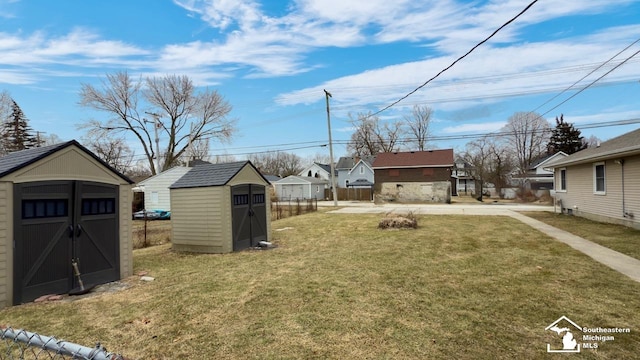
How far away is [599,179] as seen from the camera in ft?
44.9

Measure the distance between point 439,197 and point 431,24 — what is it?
28.1m

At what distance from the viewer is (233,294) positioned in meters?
5.29

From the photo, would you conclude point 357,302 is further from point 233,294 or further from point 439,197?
point 439,197

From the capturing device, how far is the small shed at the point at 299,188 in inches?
1692

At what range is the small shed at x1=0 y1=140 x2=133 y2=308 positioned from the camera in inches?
189

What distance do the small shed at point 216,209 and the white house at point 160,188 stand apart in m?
17.7

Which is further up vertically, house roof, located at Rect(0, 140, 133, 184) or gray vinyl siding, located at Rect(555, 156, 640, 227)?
house roof, located at Rect(0, 140, 133, 184)

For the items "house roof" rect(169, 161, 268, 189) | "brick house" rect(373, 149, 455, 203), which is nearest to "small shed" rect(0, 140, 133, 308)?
"house roof" rect(169, 161, 268, 189)

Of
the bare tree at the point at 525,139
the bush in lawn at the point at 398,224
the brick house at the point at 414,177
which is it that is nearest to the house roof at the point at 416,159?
the brick house at the point at 414,177

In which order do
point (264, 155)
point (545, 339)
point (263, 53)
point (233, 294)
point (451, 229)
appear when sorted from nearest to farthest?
point (545, 339) → point (233, 294) → point (451, 229) → point (263, 53) → point (264, 155)

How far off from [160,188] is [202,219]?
19.9 metres

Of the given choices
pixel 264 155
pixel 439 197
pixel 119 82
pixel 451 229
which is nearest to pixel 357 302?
pixel 451 229

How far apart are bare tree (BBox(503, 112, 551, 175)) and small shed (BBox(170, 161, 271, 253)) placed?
49.3 m

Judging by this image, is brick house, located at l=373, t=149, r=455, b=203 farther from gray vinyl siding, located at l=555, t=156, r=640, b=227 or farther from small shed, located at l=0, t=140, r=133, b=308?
small shed, located at l=0, t=140, r=133, b=308
